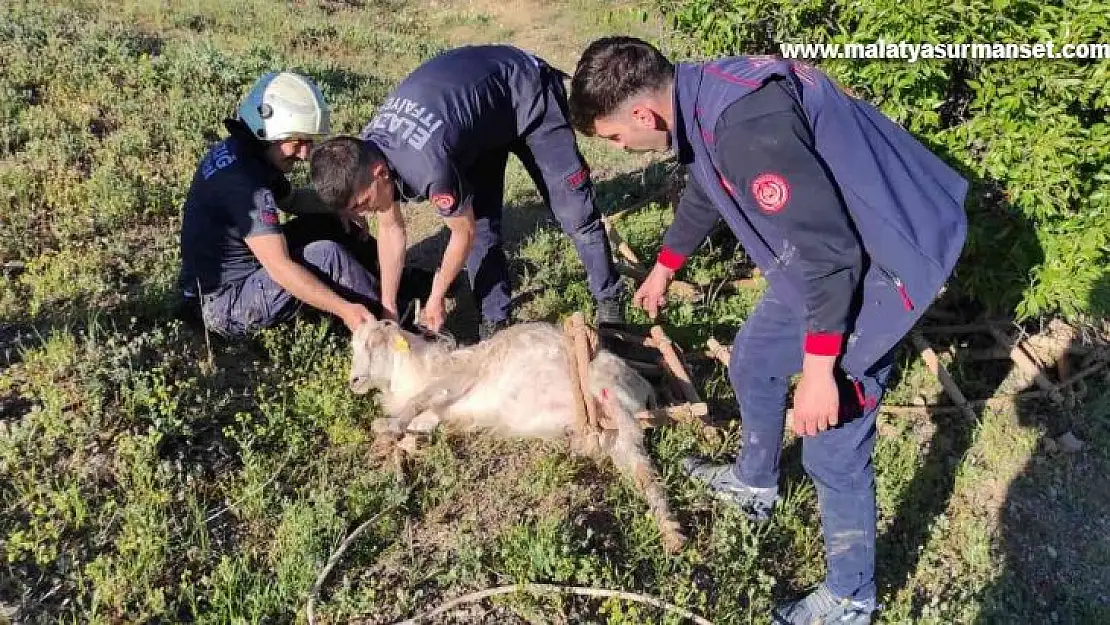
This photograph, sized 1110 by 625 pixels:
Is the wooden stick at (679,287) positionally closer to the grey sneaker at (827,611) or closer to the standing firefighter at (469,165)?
the standing firefighter at (469,165)

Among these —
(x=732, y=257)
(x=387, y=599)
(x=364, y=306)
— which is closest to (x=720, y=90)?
(x=387, y=599)

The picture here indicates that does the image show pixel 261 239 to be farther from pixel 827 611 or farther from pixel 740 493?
pixel 827 611

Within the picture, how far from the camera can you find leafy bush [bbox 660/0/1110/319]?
4.17 meters

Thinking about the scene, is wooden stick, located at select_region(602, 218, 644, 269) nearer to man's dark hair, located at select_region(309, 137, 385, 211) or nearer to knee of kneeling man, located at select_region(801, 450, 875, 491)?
man's dark hair, located at select_region(309, 137, 385, 211)

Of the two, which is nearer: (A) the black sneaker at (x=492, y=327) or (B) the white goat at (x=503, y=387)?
(B) the white goat at (x=503, y=387)

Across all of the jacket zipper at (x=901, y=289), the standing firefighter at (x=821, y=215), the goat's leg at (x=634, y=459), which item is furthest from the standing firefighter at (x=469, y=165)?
the jacket zipper at (x=901, y=289)

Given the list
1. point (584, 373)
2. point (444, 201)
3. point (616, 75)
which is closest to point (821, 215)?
point (616, 75)

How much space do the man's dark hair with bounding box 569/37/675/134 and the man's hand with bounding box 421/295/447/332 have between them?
1956mm

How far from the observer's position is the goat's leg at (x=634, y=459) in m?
3.74

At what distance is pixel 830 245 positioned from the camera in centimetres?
246

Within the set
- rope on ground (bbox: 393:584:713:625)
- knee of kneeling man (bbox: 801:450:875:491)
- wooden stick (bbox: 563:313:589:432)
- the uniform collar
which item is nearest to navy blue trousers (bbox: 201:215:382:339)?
wooden stick (bbox: 563:313:589:432)

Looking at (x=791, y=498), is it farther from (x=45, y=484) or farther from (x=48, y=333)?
(x=48, y=333)

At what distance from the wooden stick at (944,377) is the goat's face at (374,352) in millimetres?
3348

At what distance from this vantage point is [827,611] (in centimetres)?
329
